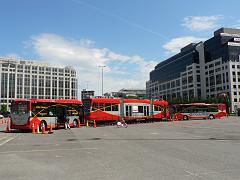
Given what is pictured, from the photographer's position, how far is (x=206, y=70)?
418 feet

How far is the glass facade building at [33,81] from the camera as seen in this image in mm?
162375

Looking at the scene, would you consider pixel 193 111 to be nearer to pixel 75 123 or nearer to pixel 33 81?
pixel 75 123

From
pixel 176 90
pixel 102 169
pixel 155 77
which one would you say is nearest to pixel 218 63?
pixel 176 90

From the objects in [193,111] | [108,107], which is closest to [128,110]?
[108,107]

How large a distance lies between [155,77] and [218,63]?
55.1 m

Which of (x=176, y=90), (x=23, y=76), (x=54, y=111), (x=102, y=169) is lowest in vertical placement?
(x=102, y=169)

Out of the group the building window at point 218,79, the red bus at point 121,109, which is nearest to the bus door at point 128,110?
the red bus at point 121,109

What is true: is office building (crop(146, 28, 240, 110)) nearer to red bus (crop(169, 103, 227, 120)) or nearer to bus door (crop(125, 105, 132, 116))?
red bus (crop(169, 103, 227, 120))

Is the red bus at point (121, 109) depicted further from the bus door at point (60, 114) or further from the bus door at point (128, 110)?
the bus door at point (60, 114)

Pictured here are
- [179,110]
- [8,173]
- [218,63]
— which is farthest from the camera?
[218,63]

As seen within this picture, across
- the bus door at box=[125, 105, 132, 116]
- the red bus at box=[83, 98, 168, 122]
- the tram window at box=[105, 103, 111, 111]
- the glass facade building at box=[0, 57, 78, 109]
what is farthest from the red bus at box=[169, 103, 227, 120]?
the glass facade building at box=[0, 57, 78, 109]

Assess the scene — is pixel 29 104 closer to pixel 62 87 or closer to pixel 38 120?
pixel 38 120

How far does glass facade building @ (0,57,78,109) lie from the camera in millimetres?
162375

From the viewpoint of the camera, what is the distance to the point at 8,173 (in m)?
8.01
